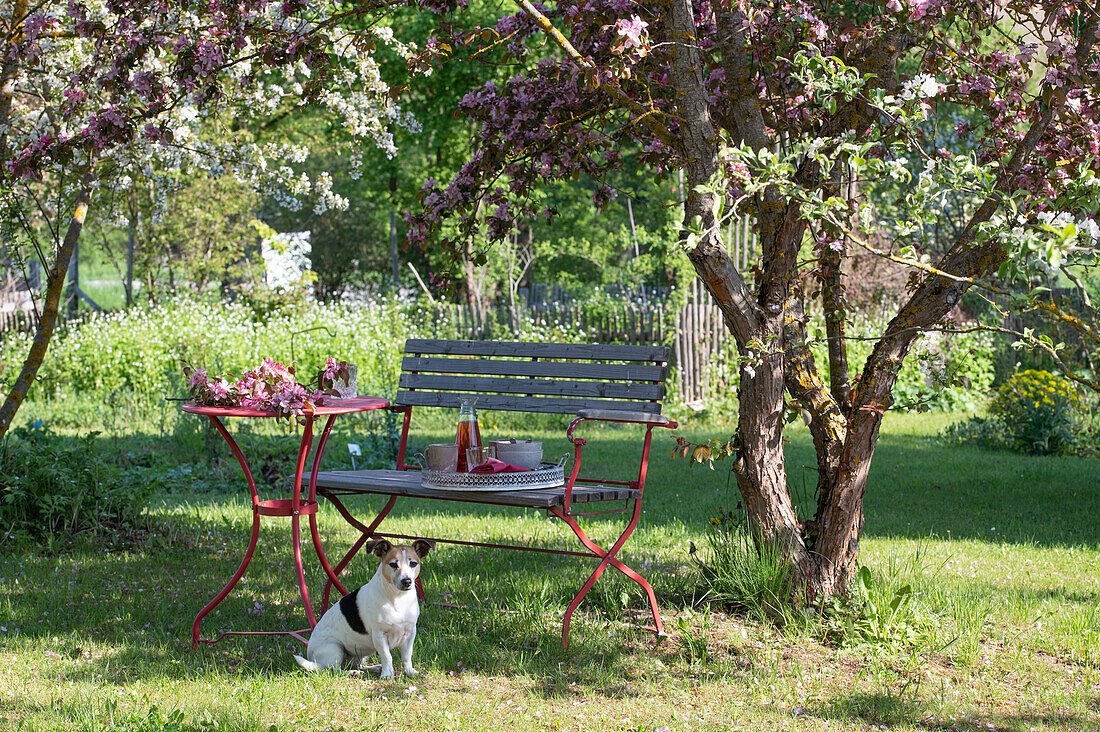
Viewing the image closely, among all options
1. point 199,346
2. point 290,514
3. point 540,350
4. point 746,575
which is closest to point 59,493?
point 290,514

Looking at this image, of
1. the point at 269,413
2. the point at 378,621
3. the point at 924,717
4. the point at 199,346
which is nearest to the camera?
the point at 924,717

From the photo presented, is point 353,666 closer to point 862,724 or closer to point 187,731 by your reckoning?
point 187,731

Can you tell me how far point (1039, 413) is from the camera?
8.73 metres

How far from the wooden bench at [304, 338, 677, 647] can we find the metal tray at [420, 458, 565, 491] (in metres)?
0.03

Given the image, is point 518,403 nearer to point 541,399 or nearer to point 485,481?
point 541,399

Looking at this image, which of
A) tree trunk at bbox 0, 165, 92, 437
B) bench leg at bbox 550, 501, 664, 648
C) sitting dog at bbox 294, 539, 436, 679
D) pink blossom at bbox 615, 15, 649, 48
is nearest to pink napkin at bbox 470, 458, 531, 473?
bench leg at bbox 550, 501, 664, 648

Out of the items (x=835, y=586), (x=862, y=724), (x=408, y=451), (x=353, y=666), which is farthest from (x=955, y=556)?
(x=408, y=451)

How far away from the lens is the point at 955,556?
5031 mm

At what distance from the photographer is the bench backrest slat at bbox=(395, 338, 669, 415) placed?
4.05 meters

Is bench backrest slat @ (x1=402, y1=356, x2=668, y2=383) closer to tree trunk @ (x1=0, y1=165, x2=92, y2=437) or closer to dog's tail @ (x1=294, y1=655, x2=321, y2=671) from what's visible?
dog's tail @ (x1=294, y1=655, x2=321, y2=671)

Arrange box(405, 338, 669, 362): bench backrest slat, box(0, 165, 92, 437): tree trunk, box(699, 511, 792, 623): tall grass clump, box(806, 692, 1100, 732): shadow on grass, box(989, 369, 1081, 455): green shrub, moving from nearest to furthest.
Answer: box(806, 692, 1100, 732): shadow on grass < box(699, 511, 792, 623): tall grass clump < box(405, 338, 669, 362): bench backrest slat < box(0, 165, 92, 437): tree trunk < box(989, 369, 1081, 455): green shrub

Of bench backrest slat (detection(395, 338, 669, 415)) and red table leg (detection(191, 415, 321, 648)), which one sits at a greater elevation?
bench backrest slat (detection(395, 338, 669, 415))

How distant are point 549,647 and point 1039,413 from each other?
665 cm

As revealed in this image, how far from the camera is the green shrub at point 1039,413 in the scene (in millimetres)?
8688
